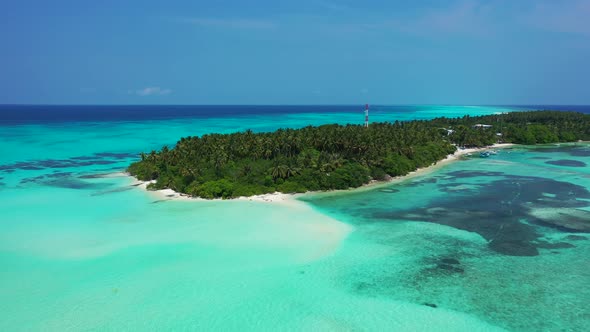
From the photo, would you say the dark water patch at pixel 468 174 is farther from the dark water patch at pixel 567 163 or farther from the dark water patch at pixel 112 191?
the dark water patch at pixel 112 191

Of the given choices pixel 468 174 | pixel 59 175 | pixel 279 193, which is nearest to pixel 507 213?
pixel 468 174

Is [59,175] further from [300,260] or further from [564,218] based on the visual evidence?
[564,218]

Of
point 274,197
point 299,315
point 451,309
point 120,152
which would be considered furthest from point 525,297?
point 120,152

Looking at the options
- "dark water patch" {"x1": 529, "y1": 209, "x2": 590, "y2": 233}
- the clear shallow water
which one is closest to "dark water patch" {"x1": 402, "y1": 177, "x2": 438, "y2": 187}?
the clear shallow water

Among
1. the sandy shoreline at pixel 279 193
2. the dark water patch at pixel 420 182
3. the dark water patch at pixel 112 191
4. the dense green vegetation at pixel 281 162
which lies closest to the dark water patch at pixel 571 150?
the dense green vegetation at pixel 281 162

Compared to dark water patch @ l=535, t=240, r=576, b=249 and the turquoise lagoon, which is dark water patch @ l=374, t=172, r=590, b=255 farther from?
the turquoise lagoon
